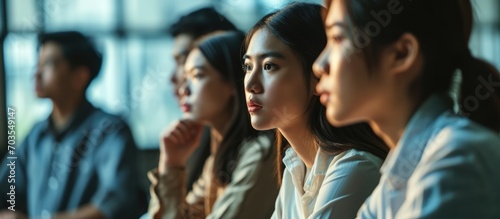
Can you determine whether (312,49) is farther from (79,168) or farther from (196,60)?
(79,168)

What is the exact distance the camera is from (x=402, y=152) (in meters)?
0.62

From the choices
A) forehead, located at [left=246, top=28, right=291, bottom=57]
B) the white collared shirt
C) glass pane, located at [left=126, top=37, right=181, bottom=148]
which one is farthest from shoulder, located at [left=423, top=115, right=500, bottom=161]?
glass pane, located at [left=126, top=37, right=181, bottom=148]

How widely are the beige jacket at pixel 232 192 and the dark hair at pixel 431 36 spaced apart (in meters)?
0.57

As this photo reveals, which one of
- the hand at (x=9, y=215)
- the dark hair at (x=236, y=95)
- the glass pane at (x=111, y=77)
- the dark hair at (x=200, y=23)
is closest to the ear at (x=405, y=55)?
the dark hair at (x=236, y=95)

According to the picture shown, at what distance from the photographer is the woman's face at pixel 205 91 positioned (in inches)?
54.2

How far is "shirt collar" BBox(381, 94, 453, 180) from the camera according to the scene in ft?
2.00

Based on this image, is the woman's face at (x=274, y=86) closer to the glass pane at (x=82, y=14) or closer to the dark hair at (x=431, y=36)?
the dark hair at (x=431, y=36)

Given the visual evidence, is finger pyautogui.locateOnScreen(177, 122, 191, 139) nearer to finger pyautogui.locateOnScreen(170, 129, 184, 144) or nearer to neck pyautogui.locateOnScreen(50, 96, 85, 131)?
finger pyautogui.locateOnScreen(170, 129, 184, 144)

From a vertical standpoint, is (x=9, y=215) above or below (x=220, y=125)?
below

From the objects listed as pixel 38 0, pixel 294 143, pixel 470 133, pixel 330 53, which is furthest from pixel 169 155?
pixel 38 0

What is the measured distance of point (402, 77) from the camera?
617 millimetres

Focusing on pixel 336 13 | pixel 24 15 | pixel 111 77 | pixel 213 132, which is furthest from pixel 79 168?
pixel 336 13

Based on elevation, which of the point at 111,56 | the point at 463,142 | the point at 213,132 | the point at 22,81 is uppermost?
the point at 463,142

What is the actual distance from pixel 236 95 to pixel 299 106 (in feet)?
1.57
